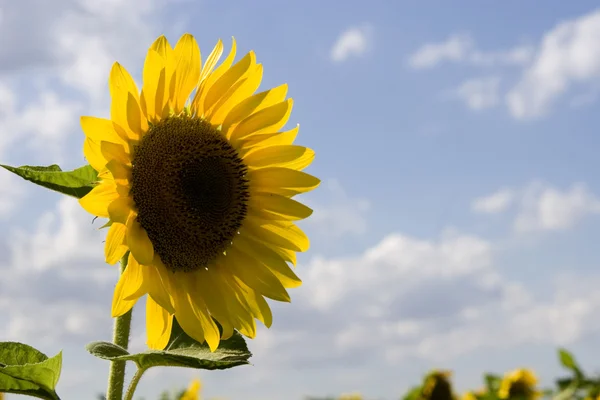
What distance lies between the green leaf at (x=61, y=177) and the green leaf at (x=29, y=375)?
555 mm

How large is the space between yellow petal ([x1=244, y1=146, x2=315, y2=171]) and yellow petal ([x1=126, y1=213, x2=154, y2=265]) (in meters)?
0.61

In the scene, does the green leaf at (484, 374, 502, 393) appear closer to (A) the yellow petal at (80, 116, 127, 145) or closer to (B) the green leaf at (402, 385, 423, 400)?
(B) the green leaf at (402, 385, 423, 400)

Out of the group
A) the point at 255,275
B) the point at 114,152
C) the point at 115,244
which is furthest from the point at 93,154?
the point at 255,275

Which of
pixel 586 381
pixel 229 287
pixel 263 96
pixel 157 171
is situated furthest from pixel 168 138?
pixel 586 381

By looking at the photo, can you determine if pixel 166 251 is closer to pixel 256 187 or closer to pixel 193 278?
pixel 193 278

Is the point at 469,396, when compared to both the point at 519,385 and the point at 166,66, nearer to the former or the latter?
the point at 519,385

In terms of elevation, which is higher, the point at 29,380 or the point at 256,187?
the point at 256,187

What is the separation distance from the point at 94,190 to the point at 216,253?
0.74 meters

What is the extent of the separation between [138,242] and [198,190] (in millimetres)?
430

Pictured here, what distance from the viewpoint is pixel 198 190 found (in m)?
3.10

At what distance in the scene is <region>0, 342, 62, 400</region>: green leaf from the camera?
95.3 inches

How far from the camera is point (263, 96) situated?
10.1 feet

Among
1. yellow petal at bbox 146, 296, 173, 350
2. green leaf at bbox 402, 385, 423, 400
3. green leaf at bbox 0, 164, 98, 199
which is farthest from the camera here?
green leaf at bbox 402, 385, 423, 400

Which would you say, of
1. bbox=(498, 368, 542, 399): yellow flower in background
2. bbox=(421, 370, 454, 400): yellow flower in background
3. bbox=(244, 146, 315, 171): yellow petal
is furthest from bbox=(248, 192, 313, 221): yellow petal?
bbox=(498, 368, 542, 399): yellow flower in background
